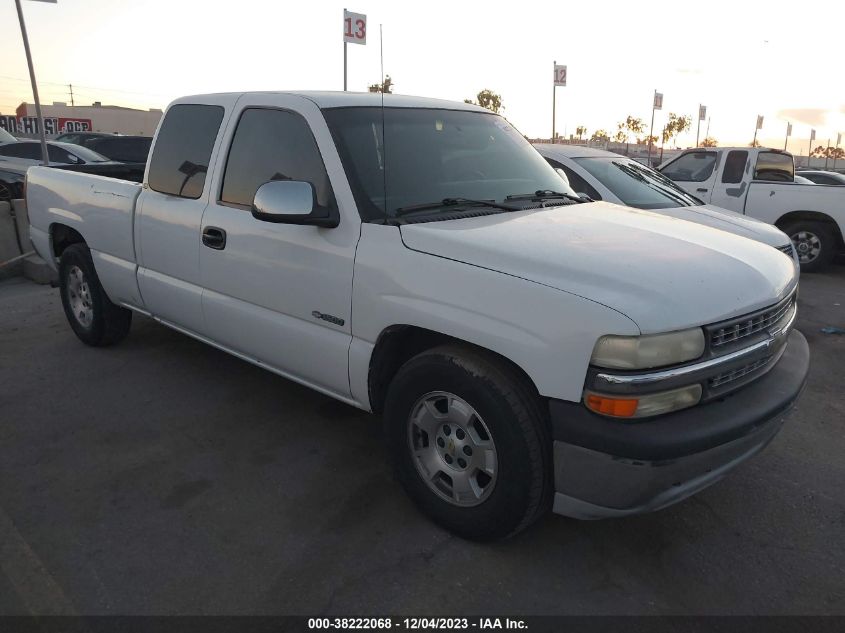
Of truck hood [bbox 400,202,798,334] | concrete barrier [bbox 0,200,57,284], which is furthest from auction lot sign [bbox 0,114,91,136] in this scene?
truck hood [bbox 400,202,798,334]

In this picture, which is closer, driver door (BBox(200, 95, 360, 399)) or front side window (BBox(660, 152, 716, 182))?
driver door (BBox(200, 95, 360, 399))

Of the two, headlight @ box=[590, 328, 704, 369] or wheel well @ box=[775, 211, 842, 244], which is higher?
headlight @ box=[590, 328, 704, 369]

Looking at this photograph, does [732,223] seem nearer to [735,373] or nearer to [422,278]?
[735,373]

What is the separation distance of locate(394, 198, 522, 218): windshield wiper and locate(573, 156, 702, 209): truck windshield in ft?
12.2

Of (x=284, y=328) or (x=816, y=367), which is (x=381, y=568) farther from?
(x=816, y=367)

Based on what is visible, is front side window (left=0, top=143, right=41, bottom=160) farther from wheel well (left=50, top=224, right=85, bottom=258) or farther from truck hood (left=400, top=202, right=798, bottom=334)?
truck hood (left=400, top=202, right=798, bottom=334)

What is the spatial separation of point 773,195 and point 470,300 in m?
8.87

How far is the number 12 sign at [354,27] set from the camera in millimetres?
8953

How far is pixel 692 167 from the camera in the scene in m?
10.0

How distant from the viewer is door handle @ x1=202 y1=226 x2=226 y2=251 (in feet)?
11.8

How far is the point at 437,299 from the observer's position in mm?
2607

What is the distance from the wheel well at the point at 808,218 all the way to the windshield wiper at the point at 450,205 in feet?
26.8

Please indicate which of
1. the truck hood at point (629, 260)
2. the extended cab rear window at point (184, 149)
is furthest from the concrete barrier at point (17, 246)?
the truck hood at point (629, 260)

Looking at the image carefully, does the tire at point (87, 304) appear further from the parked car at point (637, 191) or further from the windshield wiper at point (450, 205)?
the parked car at point (637, 191)
